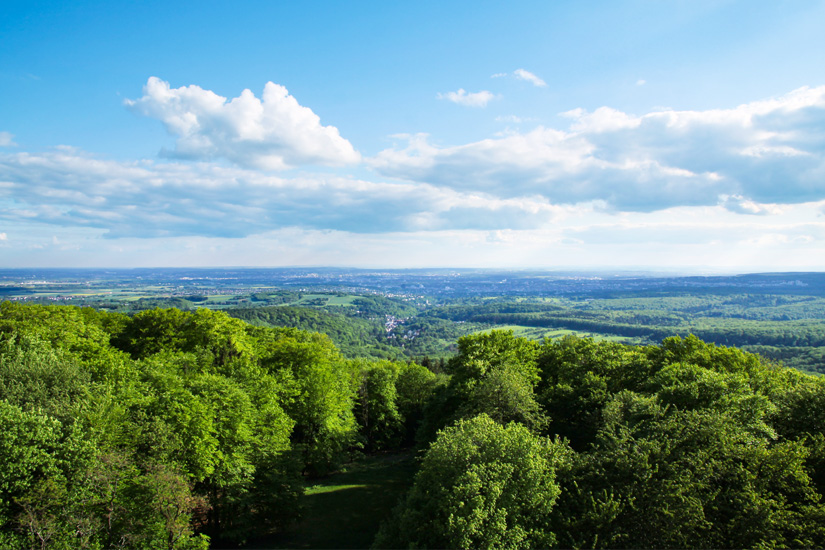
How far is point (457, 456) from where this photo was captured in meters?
16.8

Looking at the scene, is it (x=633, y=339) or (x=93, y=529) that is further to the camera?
(x=633, y=339)

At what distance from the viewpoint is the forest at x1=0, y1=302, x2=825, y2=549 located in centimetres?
1466

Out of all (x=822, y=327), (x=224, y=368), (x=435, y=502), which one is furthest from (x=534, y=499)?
(x=822, y=327)

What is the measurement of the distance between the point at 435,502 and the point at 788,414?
756 inches

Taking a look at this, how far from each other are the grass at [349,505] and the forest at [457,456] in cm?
160

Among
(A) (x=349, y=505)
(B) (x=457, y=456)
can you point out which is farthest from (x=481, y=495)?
(A) (x=349, y=505)

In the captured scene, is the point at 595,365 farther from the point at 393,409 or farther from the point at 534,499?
the point at 393,409

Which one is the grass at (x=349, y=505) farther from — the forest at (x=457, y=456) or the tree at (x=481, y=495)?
the tree at (x=481, y=495)

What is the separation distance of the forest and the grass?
1.60m

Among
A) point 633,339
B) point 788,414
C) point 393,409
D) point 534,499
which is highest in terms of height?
point 788,414

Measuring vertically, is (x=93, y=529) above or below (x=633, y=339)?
above

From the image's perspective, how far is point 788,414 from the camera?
67.1 feet

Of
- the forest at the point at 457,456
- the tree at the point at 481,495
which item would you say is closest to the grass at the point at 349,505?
the forest at the point at 457,456

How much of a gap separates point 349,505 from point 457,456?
17.3 meters
